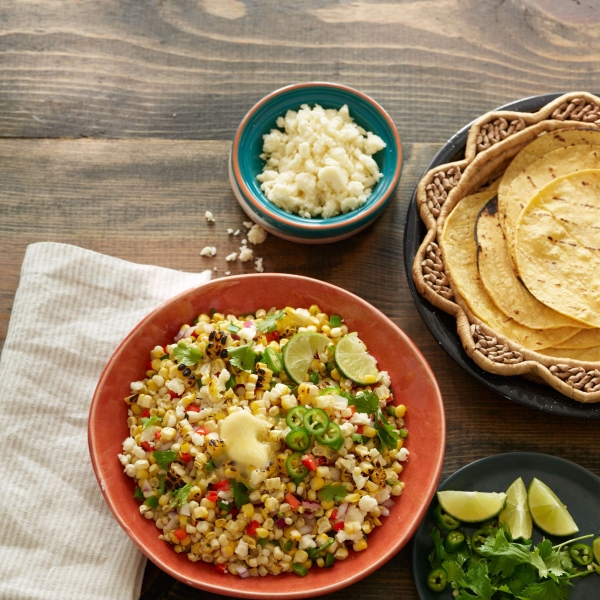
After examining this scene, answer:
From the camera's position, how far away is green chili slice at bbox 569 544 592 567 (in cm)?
328

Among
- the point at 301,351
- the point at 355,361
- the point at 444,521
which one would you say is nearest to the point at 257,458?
the point at 301,351

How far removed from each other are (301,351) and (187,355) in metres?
0.53

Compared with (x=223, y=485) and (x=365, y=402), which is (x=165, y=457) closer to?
(x=223, y=485)

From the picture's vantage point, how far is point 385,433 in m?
3.13

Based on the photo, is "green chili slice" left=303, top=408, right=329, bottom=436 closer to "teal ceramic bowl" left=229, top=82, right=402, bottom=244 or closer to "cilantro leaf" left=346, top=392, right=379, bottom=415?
"cilantro leaf" left=346, top=392, right=379, bottom=415

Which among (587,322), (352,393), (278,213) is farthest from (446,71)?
(352,393)

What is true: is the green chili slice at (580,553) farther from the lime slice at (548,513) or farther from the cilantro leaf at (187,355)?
the cilantro leaf at (187,355)

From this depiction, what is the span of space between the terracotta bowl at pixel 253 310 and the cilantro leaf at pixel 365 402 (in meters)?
0.23

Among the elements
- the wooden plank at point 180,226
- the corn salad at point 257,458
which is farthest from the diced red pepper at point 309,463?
the wooden plank at point 180,226

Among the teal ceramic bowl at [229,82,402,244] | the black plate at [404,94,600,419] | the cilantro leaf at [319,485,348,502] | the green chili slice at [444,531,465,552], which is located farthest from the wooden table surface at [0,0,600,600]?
the cilantro leaf at [319,485,348,502]

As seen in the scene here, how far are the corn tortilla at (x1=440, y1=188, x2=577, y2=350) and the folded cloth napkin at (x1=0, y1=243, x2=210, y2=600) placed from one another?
1315mm

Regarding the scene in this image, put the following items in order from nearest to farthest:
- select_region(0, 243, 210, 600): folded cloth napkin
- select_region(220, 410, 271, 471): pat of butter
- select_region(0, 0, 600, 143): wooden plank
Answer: select_region(220, 410, 271, 471): pat of butter
select_region(0, 243, 210, 600): folded cloth napkin
select_region(0, 0, 600, 143): wooden plank

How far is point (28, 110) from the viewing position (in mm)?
4043

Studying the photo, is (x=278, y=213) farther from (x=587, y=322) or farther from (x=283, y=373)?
(x=587, y=322)
